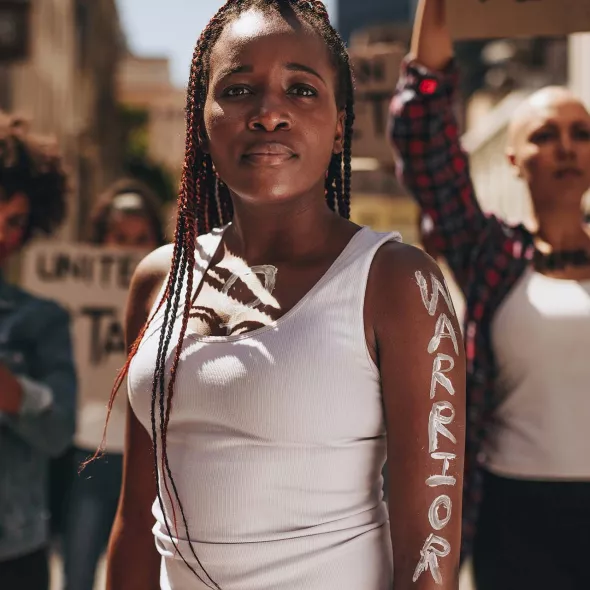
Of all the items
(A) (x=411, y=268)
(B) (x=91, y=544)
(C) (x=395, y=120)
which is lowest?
(B) (x=91, y=544)

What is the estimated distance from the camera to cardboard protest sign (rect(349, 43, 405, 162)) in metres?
4.51

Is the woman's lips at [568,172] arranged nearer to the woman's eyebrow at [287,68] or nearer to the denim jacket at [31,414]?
the woman's eyebrow at [287,68]

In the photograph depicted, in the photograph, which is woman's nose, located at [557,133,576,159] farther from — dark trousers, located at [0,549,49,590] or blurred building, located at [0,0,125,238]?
blurred building, located at [0,0,125,238]

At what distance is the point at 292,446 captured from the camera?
1.65 metres

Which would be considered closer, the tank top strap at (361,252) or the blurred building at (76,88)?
the tank top strap at (361,252)

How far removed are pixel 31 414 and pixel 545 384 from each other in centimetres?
150

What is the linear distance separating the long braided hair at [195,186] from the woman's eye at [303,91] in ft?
0.34

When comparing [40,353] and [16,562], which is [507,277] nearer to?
[40,353]

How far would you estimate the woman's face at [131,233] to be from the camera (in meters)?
4.84

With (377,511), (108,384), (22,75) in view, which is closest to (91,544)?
(108,384)

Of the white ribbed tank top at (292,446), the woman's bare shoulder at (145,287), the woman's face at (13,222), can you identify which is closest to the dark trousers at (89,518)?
the woman's face at (13,222)

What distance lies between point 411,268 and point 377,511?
0.45 m

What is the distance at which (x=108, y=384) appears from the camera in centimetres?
464

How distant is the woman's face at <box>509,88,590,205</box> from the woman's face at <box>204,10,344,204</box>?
1.23m
